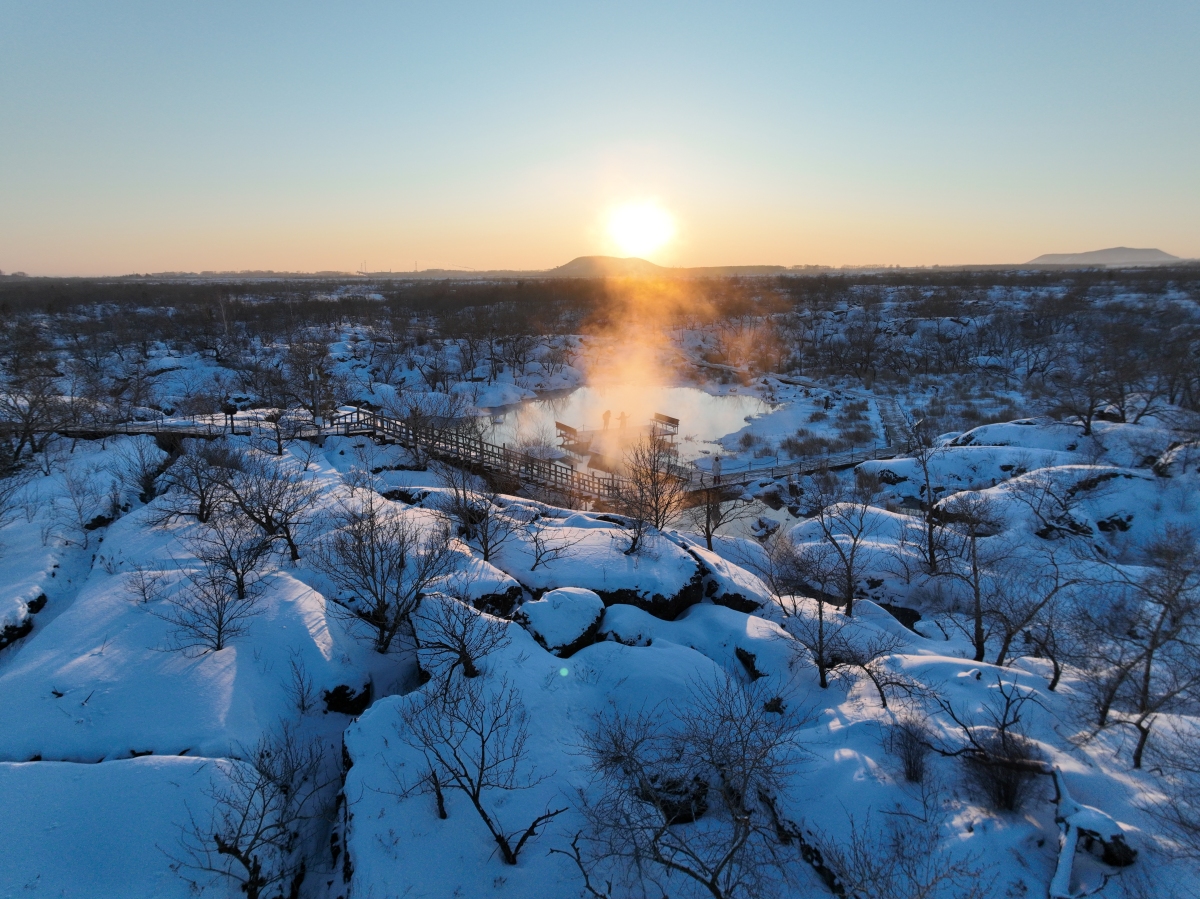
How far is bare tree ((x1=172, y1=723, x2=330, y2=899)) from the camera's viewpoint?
902 cm

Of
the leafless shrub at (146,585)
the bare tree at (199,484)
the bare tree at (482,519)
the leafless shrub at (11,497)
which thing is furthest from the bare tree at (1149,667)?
the leafless shrub at (11,497)

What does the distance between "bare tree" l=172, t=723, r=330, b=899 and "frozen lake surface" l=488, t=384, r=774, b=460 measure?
27.6 m

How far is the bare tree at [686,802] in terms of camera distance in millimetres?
9148

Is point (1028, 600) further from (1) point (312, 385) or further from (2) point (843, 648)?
(1) point (312, 385)

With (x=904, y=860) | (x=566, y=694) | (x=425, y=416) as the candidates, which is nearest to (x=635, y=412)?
(x=425, y=416)

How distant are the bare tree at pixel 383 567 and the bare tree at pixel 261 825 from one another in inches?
151

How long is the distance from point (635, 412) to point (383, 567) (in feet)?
114

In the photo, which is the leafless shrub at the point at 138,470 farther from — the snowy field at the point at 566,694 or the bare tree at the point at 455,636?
the bare tree at the point at 455,636

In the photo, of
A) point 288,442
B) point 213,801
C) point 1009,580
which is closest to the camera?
point 213,801

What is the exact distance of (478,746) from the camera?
1158cm

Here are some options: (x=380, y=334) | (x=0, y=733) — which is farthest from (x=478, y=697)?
(x=380, y=334)

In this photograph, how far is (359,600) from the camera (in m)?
17.2

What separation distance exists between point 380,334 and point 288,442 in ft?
140

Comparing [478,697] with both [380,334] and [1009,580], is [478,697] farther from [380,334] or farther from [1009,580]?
[380,334]
